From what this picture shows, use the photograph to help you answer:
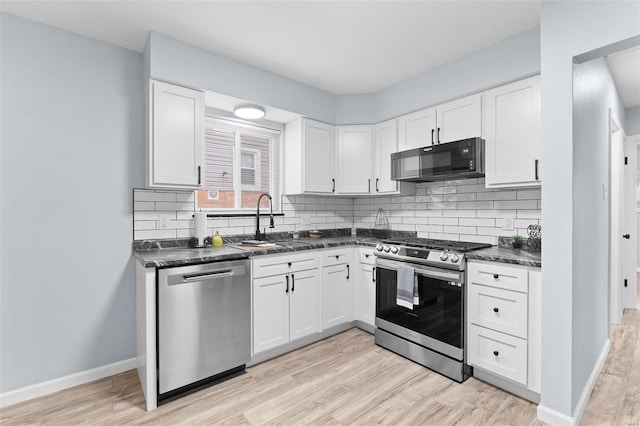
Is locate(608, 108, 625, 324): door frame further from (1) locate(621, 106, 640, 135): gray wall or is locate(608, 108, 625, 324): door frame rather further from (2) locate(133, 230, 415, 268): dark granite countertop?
(2) locate(133, 230, 415, 268): dark granite countertop

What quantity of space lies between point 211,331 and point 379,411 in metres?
1.30

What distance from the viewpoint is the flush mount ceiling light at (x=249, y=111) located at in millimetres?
3100

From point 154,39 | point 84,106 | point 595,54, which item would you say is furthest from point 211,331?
point 595,54

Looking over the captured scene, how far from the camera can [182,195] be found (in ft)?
9.64

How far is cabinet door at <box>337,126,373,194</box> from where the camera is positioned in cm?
372

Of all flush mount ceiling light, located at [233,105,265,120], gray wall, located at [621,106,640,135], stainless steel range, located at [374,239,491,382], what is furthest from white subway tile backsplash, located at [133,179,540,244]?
gray wall, located at [621,106,640,135]

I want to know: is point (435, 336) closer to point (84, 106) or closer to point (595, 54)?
point (595, 54)

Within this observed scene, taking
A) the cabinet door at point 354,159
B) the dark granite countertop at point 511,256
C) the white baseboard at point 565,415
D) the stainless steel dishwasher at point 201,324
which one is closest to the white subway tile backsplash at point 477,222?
the dark granite countertop at point 511,256

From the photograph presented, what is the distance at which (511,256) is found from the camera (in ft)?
7.39

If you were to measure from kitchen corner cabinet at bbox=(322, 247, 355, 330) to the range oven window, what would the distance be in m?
0.44

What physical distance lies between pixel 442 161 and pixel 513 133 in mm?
583

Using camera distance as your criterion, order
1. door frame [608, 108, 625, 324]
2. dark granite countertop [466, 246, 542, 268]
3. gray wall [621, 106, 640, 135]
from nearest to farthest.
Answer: dark granite countertop [466, 246, 542, 268] < door frame [608, 108, 625, 324] < gray wall [621, 106, 640, 135]

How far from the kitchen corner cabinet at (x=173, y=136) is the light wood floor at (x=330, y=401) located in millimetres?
1602

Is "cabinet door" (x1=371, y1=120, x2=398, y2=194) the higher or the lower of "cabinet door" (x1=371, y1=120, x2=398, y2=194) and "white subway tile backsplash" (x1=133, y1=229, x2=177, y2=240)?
the higher
